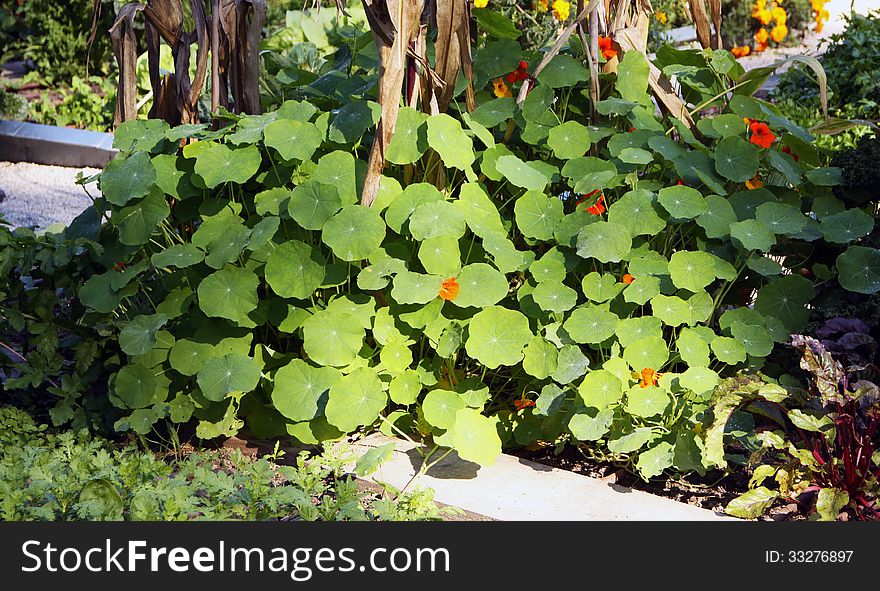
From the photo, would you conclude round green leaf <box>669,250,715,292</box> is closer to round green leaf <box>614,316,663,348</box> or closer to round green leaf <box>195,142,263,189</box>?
round green leaf <box>614,316,663,348</box>

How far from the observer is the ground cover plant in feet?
8.21

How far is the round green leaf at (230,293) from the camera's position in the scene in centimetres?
251

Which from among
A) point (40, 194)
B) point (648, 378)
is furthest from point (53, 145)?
point (648, 378)

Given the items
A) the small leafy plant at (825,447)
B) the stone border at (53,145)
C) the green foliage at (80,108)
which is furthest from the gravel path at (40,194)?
the small leafy plant at (825,447)

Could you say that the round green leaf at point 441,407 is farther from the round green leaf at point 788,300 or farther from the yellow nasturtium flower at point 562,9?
the yellow nasturtium flower at point 562,9

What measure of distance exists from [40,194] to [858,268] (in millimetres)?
4568

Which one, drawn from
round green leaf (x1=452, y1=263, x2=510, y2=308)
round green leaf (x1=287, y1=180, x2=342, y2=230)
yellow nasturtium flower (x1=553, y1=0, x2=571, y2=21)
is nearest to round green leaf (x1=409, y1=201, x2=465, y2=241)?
round green leaf (x1=452, y1=263, x2=510, y2=308)

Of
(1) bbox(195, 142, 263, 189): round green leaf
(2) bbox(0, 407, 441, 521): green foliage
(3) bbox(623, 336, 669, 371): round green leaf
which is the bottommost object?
(2) bbox(0, 407, 441, 521): green foliage

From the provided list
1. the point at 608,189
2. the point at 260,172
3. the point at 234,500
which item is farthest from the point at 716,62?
the point at 234,500

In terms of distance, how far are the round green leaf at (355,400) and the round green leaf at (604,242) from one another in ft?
2.10

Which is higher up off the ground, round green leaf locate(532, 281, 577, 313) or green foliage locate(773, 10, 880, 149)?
green foliage locate(773, 10, 880, 149)

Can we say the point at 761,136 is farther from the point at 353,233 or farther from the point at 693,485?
the point at 353,233

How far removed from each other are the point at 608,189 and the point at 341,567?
4.73ft

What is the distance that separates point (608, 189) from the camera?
287 centimetres
